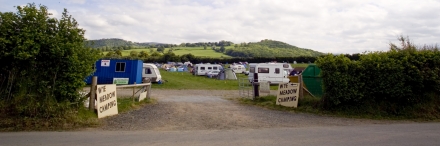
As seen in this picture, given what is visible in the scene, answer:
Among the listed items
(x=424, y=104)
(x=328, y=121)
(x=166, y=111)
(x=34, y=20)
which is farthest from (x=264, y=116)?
(x=34, y=20)

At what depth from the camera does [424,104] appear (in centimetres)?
1136

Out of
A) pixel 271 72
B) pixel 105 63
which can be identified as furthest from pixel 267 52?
pixel 105 63

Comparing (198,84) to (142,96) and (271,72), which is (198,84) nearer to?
(271,72)

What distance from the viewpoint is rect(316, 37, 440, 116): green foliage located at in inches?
442

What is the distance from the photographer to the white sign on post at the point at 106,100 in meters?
10.1

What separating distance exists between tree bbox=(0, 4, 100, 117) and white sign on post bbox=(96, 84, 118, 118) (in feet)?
2.70

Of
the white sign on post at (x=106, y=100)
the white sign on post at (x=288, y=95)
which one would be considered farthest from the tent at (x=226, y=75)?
the white sign on post at (x=106, y=100)

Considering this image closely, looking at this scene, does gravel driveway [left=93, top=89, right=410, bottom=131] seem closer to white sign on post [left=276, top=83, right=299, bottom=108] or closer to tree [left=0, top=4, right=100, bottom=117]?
white sign on post [left=276, top=83, right=299, bottom=108]

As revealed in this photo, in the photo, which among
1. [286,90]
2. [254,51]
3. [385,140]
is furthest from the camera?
[254,51]

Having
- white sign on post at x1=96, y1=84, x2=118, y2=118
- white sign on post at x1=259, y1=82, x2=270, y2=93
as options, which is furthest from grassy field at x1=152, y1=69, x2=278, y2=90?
white sign on post at x1=96, y1=84, x2=118, y2=118

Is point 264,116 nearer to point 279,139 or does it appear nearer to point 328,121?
point 328,121

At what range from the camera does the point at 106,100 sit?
34.3 feet

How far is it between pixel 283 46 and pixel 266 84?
117 meters

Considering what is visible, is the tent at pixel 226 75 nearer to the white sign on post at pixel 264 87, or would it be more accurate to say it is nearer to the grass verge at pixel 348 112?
the white sign on post at pixel 264 87
